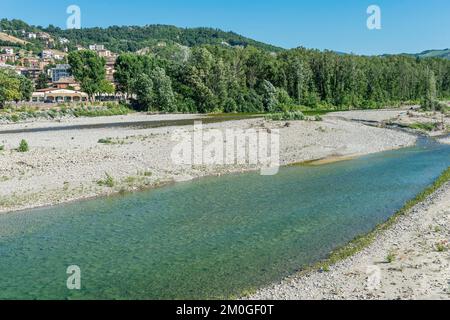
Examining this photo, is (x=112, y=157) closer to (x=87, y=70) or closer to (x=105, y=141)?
(x=105, y=141)

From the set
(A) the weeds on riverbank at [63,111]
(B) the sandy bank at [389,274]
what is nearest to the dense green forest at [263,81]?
(A) the weeds on riverbank at [63,111]

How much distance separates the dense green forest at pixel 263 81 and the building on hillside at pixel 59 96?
12.3 m

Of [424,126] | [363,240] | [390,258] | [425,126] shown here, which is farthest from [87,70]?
[390,258]

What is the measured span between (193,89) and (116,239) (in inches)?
3751

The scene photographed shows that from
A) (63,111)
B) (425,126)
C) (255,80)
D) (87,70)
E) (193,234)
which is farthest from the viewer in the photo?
(255,80)

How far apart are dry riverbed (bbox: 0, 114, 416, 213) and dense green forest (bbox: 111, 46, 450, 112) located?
47.6 m

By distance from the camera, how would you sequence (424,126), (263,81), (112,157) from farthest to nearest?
(263,81) → (424,126) → (112,157)

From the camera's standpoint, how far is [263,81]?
12669 centimetres

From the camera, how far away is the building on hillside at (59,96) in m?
126

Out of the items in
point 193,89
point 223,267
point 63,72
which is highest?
point 63,72

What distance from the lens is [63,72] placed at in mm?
190000

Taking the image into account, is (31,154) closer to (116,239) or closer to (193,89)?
(116,239)

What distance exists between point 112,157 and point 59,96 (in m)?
92.6

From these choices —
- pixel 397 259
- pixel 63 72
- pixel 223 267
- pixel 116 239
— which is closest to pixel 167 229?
pixel 116 239
